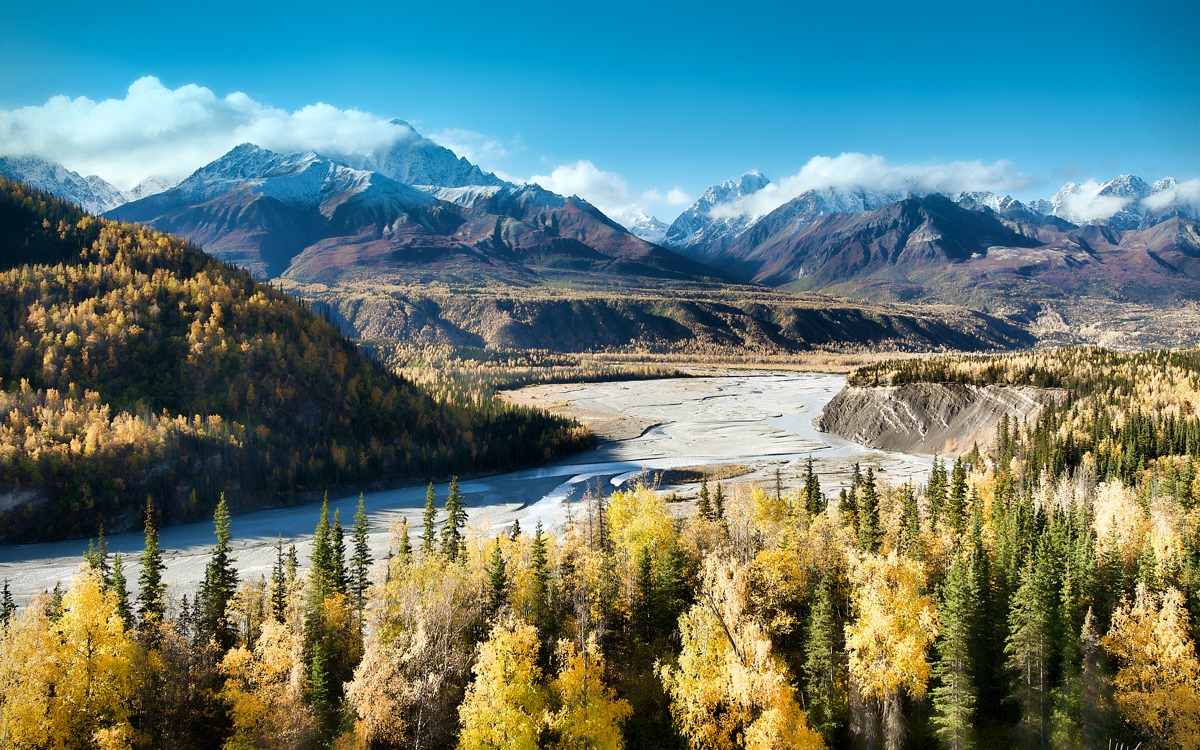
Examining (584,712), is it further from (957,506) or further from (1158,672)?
(957,506)

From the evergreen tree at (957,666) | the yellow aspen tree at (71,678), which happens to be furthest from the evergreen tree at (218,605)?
the evergreen tree at (957,666)

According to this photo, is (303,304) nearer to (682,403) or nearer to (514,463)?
(514,463)

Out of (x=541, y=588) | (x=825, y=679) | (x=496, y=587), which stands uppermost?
(x=496, y=587)

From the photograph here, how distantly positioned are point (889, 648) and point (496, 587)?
68.0ft

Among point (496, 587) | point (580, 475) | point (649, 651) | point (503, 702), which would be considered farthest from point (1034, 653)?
point (580, 475)

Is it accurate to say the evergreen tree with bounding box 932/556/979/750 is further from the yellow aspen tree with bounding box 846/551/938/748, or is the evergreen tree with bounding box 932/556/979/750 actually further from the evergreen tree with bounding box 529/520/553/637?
the evergreen tree with bounding box 529/520/553/637

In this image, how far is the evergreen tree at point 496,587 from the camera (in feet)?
145

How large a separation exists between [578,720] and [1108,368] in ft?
350

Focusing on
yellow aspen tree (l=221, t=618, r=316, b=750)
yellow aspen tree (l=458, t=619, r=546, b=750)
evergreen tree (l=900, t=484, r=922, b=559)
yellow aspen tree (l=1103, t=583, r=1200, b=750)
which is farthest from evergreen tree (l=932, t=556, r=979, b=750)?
yellow aspen tree (l=221, t=618, r=316, b=750)

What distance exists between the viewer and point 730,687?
115 ft

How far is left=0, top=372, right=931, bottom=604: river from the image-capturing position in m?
67.5

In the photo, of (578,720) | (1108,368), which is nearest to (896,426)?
(1108,368)

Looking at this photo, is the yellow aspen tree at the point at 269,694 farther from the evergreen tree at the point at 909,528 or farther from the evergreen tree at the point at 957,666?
the evergreen tree at the point at 909,528

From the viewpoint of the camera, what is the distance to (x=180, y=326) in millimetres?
104250
